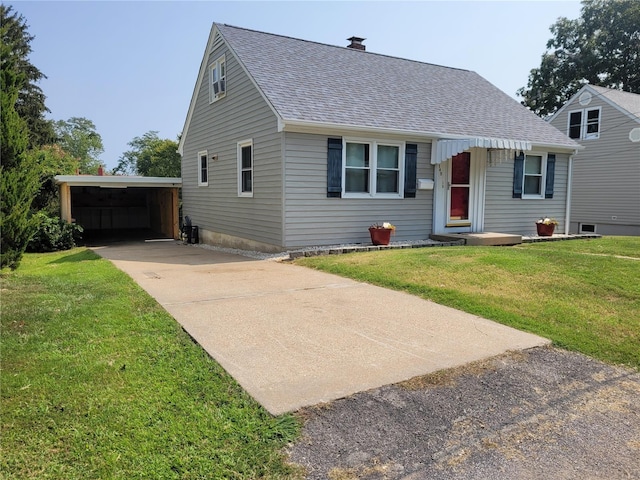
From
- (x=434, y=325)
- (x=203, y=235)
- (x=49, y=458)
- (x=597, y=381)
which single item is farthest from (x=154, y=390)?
(x=203, y=235)

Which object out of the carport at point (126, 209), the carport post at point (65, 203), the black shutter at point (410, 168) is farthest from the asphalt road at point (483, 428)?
the carport at point (126, 209)

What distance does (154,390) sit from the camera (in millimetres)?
3098

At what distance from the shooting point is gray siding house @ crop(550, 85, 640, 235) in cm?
1861

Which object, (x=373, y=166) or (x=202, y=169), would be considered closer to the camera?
(x=373, y=166)

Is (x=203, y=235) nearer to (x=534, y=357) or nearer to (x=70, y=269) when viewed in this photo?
(x=70, y=269)

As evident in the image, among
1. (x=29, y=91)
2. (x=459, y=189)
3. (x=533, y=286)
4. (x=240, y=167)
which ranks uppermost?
(x=29, y=91)

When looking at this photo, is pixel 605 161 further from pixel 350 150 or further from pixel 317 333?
pixel 317 333

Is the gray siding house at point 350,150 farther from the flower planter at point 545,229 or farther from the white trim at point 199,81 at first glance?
the flower planter at point 545,229

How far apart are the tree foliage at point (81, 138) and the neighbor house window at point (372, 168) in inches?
2049

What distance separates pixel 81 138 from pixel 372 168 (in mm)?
57095

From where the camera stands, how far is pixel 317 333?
14.9ft

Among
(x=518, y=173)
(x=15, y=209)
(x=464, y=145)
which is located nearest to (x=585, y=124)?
(x=518, y=173)

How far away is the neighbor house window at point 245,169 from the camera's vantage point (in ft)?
38.1

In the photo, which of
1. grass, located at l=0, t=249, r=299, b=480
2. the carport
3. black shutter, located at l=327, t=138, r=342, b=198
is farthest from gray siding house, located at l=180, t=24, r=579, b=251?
grass, located at l=0, t=249, r=299, b=480
